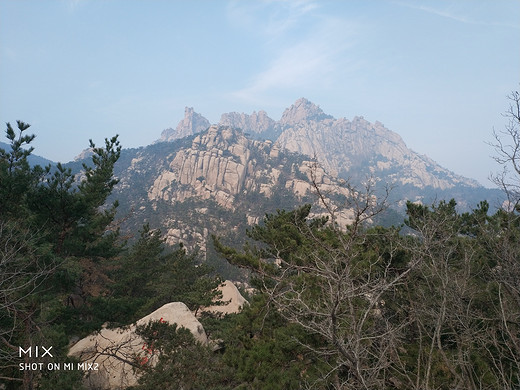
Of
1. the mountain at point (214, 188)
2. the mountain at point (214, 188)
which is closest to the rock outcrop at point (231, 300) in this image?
the mountain at point (214, 188)

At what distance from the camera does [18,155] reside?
29.2 feet

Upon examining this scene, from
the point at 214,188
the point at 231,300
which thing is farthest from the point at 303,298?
the point at 214,188

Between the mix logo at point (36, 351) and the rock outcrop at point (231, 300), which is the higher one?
the mix logo at point (36, 351)

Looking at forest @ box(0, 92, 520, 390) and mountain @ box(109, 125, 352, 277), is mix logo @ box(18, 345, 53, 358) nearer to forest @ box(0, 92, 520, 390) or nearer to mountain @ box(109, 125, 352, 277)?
forest @ box(0, 92, 520, 390)

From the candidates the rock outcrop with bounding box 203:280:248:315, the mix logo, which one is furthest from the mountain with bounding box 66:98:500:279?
the mix logo

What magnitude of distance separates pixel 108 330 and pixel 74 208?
4.58 m

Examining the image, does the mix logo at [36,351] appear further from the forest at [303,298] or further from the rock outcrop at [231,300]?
the rock outcrop at [231,300]

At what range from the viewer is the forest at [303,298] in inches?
113

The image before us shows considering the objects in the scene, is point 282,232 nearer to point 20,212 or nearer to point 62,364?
point 62,364

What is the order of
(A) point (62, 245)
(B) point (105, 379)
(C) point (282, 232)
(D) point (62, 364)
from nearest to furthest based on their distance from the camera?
(D) point (62, 364)
(B) point (105, 379)
(A) point (62, 245)
(C) point (282, 232)

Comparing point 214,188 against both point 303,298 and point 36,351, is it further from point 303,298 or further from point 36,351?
point 303,298

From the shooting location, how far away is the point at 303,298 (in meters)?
3.62

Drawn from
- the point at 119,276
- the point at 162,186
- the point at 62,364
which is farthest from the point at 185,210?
the point at 62,364

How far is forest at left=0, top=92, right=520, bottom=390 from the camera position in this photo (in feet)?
9.42
